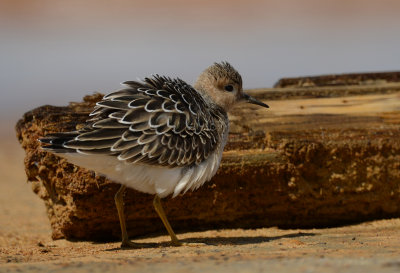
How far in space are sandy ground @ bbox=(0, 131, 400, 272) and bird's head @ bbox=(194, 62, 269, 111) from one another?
167cm

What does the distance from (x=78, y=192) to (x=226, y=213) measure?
1874 mm

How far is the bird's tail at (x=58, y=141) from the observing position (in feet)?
17.7

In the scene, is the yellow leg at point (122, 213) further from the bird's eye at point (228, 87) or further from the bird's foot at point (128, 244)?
the bird's eye at point (228, 87)

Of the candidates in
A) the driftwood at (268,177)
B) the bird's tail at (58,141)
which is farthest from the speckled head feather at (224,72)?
the bird's tail at (58,141)

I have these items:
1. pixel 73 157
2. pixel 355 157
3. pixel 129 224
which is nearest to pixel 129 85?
pixel 73 157

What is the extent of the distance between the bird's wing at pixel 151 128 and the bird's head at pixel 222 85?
70 centimetres

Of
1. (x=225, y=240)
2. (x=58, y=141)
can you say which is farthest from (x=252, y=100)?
(x=58, y=141)

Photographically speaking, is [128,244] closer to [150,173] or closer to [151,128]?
[150,173]

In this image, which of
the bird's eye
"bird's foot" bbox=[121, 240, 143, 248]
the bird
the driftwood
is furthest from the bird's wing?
"bird's foot" bbox=[121, 240, 143, 248]

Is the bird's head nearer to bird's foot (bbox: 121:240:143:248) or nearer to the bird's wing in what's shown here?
the bird's wing

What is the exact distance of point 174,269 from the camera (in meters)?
3.78

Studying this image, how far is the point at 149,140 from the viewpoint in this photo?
571 cm

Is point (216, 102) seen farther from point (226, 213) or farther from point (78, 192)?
point (78, 192)

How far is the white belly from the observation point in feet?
18.3
